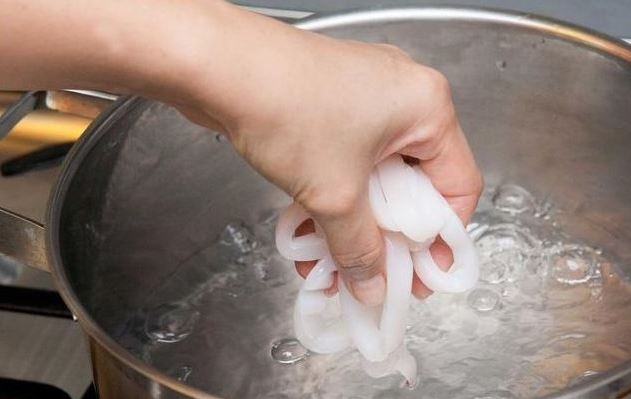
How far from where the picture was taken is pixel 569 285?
0.71m

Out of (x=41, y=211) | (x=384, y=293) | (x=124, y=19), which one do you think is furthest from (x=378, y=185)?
(x=41, y=211)

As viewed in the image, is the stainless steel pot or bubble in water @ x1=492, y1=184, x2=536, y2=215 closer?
the stainless steel pot

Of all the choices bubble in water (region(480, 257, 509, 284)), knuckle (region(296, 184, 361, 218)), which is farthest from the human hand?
bubble in water (region(480, 257, 509, 284))

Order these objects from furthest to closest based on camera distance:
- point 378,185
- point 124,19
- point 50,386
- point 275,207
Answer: point 275,207 → point 50,386 → point 378,185 → point 124,19

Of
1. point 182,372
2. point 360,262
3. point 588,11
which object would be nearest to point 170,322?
point 182,372

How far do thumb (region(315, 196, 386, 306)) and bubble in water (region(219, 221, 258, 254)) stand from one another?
10.0 inches

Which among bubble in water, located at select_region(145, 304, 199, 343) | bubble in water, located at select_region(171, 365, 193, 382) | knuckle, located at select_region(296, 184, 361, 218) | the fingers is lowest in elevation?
bubble in water, located at select_region(171, 365, 193, 382)

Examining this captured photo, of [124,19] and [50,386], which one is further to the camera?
[50,386]

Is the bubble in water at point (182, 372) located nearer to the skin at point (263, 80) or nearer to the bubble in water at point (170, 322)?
the bubble in water at point (170, 322)

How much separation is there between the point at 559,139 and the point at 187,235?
288 mm

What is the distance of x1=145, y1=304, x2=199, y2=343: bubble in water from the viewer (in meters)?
0.69

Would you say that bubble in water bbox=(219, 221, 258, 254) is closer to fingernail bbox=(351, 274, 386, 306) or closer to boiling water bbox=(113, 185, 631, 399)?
boiling water bbox=(113, 185, 631, 399)

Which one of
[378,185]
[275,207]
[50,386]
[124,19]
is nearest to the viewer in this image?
[124,19]

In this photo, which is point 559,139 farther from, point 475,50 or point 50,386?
point 50,386
